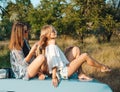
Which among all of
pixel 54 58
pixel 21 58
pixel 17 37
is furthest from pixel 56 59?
pixel 17 37

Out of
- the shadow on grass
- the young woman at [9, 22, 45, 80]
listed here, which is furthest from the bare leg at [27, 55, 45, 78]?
the shadow on grass

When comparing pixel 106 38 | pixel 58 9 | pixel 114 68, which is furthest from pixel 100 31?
pixel 114 68

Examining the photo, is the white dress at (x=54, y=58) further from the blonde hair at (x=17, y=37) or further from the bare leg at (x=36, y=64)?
the blonde hair at (x=17, y=37)

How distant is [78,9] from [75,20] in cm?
90

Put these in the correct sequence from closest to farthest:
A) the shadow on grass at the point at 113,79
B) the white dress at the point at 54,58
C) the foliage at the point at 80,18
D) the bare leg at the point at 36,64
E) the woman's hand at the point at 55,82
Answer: the woman's hand at the point at 55,82
the bare leg at the point at 36,64
the white dress at the point at 54,58
the shadow on grass at the point at 113,79
the foliage at the point at 80,18

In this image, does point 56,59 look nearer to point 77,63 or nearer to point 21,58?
point 77,63

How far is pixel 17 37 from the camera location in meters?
5.23

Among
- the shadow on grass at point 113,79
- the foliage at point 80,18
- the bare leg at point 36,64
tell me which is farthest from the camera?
the foliage at point 80,18

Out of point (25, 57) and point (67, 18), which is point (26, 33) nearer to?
point (25, 57)

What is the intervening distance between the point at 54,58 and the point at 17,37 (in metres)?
0.61

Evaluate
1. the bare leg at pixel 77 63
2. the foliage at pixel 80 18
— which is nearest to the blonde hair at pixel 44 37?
the bare leg at pixel 77 63

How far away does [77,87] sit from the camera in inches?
178

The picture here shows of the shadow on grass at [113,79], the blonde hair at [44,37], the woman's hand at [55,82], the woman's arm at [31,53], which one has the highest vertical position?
the blonde hair at [44,37]

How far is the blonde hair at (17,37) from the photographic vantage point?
5211mm
